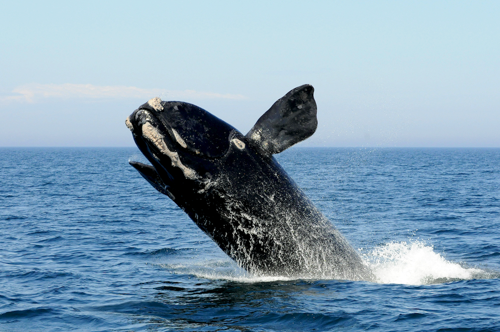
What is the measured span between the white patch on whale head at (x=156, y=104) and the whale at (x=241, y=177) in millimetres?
15

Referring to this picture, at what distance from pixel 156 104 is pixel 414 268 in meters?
7.47

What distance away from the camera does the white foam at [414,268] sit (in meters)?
11.8

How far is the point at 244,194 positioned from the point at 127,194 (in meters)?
31.3

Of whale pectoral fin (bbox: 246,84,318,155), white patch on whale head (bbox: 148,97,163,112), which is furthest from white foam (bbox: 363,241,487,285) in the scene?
white patch on whale head (bbox: 148,97,163,112)

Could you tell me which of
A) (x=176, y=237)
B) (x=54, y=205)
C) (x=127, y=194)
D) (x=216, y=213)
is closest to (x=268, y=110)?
(x=216, y=213)

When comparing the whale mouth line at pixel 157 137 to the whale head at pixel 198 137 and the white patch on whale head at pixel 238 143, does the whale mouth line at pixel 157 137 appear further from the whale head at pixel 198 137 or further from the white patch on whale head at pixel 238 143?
the white patch on whale head at pixel 238 143

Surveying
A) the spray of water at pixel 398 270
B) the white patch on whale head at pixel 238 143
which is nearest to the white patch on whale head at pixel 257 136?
the white patch on whale head at pixel 238 143

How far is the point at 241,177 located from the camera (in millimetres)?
8977

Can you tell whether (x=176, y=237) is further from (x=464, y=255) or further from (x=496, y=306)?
(x=496, y=306)

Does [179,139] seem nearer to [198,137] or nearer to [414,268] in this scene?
[198,137]

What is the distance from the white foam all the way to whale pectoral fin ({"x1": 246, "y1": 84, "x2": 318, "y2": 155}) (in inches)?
163

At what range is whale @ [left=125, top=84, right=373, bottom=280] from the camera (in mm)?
8453

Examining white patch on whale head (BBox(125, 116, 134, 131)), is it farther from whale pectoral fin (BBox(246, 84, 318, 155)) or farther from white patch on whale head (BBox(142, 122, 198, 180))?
whale pectoral fin (BBox(246, 84, 318, 155))

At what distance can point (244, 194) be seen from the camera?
9008 millimetres
